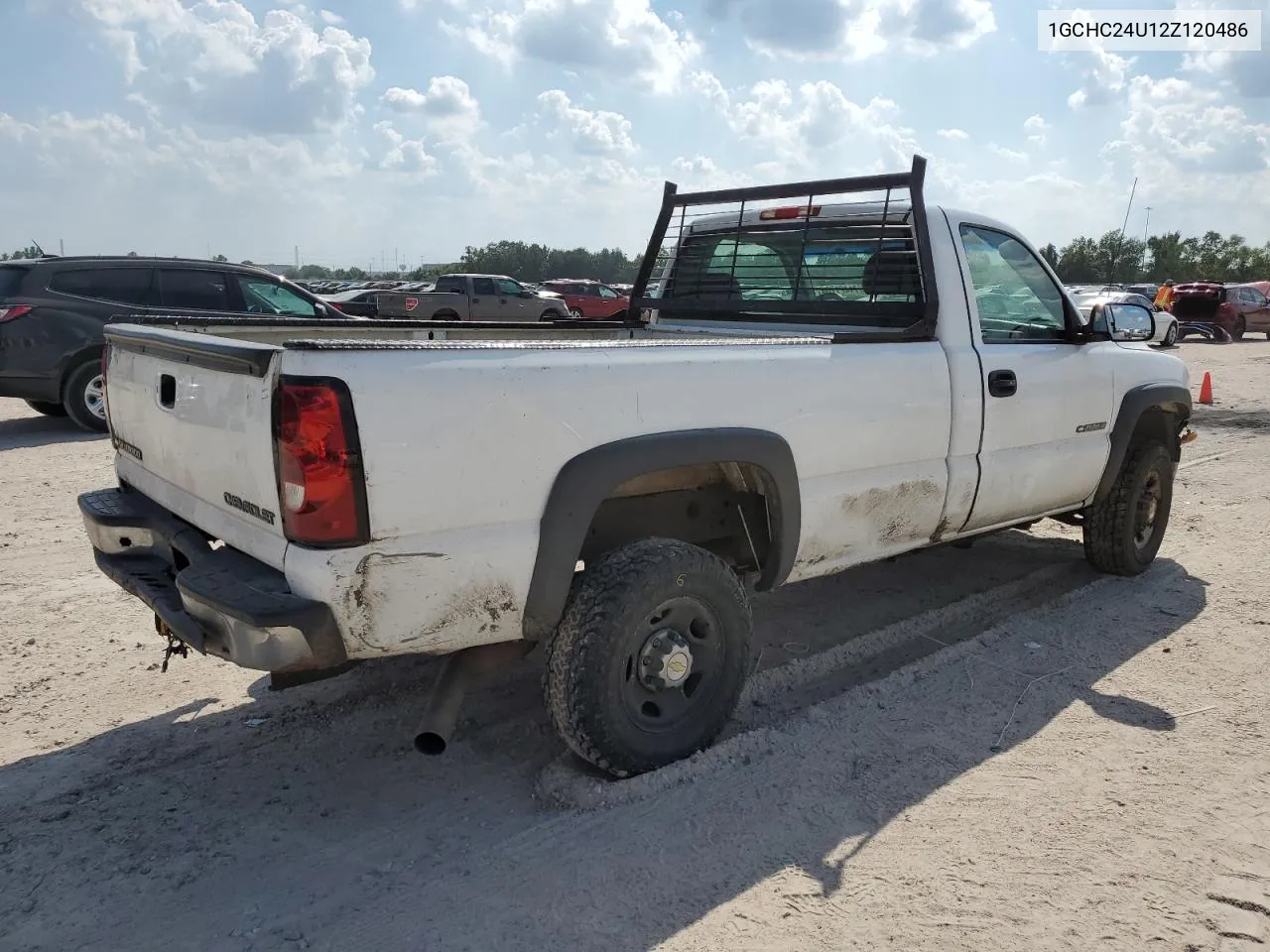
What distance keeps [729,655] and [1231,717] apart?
2087mm

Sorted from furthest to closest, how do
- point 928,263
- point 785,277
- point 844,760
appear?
point 785,277 < point 928,263 < point 844,760

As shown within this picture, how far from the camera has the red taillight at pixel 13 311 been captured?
31.0 ft

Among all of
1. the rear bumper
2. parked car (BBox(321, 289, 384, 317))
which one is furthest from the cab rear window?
parked car (BBox(321, 289, 384, 317))

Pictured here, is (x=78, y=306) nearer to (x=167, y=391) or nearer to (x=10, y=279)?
(x=10, y=279)

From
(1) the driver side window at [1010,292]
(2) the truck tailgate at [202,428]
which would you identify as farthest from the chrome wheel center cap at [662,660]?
(1) the driver side window at [1010,292]

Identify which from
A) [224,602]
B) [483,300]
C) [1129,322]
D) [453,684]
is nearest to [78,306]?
[453,684]

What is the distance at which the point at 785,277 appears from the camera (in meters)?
4.79

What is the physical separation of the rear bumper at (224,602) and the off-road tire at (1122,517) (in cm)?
441

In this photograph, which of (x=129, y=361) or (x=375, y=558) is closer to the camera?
(x=375, y=558)

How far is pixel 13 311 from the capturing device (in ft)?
31.1

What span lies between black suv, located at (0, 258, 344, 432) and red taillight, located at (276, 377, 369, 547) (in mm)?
7594

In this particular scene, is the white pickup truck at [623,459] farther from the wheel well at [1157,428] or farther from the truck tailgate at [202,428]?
the wheel well at [1157,428]

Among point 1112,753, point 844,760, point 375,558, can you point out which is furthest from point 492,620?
point 1112,753

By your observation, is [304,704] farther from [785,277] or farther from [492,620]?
[785,277]
